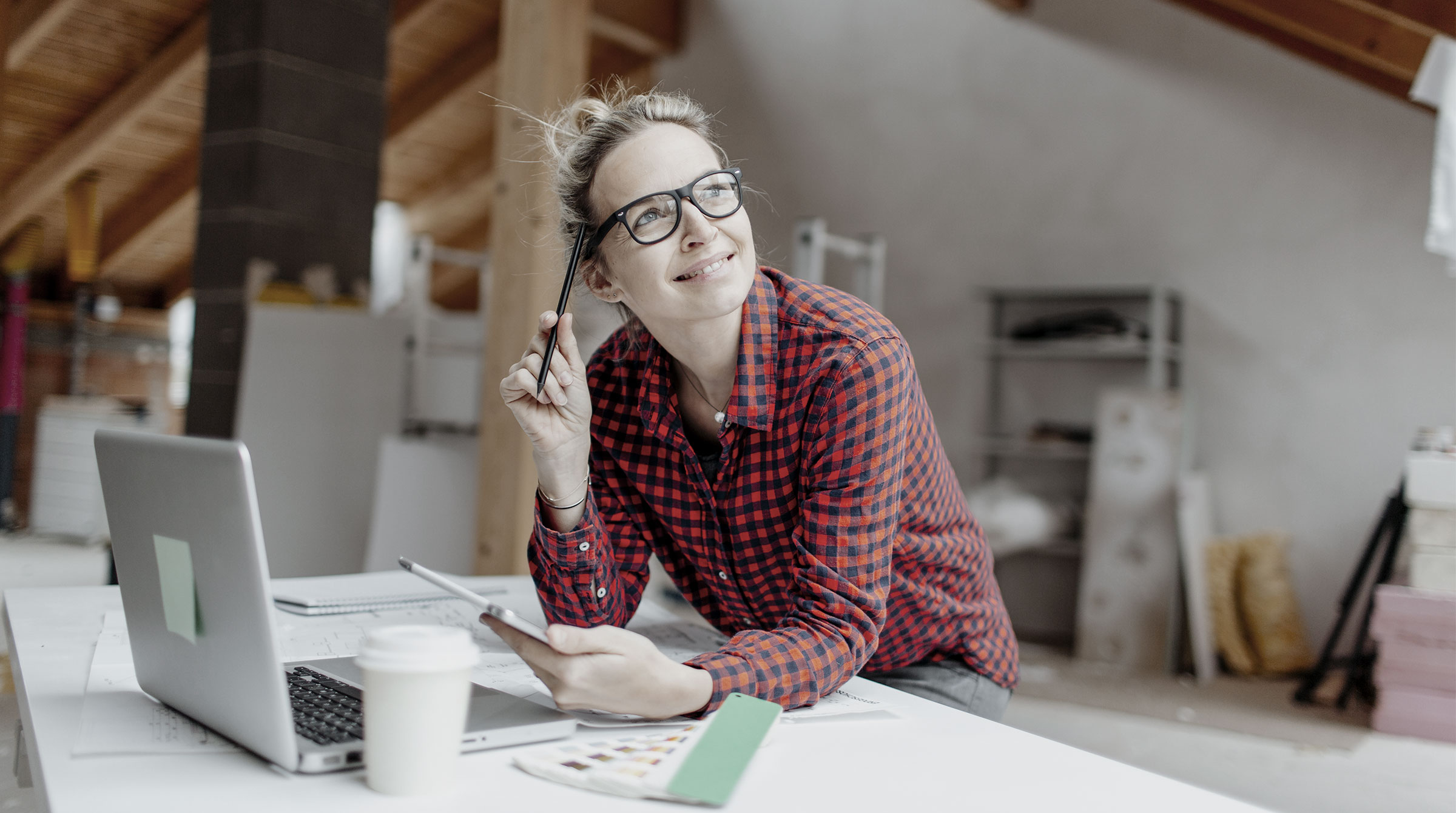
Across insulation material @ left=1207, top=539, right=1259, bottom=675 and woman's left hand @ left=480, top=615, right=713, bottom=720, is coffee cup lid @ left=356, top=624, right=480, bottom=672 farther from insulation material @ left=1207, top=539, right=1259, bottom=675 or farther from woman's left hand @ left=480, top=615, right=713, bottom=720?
insulation material @ left=1207, top=539, right=1259, bottom=675

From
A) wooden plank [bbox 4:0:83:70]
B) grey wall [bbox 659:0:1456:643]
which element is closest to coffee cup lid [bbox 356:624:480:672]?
grey wall [bbox 659:0:1456:643]

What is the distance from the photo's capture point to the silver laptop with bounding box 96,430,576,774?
72 cm

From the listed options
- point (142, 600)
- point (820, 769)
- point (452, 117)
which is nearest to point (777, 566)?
point (820, 769)

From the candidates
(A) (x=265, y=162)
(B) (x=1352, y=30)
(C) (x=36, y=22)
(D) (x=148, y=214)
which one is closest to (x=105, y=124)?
(C) (x=36, y=22)

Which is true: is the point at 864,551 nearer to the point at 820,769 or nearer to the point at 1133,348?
the point at 820,769

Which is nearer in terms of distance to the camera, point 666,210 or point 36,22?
point 666,210

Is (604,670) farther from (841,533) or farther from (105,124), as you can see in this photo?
(105,124)

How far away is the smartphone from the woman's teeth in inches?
18.9

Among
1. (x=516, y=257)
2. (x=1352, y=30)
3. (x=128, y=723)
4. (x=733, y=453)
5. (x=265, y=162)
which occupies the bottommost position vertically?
(x=128, y=723)

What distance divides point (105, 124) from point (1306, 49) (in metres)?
6.23

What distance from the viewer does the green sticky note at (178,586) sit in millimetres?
808

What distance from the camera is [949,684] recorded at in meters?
1.37

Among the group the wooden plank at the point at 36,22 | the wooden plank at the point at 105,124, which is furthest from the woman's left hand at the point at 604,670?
the wooden plank at the point at 36,22

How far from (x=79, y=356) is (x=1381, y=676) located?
779 centimetres
